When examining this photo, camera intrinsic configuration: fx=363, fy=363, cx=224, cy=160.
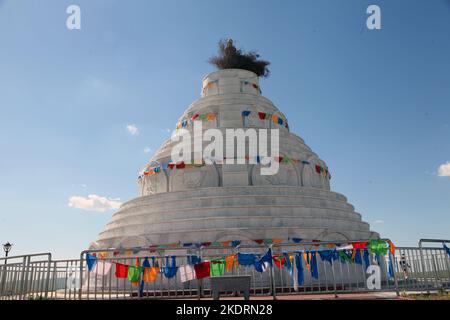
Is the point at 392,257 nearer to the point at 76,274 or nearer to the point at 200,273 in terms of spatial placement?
the point at 200,273

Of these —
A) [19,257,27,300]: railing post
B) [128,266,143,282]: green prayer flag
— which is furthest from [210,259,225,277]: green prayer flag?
[19,257,27,300]: railing post

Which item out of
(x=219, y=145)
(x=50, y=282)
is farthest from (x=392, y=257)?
(x=219, y=145)

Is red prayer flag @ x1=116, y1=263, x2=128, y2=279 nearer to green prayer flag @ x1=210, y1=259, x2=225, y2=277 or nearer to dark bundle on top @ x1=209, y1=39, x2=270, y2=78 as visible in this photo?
green prayer flag @ x1=210, y1=259, x2=225, y2=277

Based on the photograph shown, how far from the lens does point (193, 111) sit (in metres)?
29.1

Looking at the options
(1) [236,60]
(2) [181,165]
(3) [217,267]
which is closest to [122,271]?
(3) [217,267]

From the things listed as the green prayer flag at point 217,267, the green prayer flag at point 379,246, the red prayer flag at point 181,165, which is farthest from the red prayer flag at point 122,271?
the red prayer flag at point 181,165

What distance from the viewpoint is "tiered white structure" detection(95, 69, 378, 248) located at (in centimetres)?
1964

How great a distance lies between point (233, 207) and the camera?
20438 millimetres

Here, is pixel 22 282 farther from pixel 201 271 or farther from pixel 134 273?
pixel 201 271

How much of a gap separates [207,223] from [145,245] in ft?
11.6

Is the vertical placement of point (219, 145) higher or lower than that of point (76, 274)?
higher

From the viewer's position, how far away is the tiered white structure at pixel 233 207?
19.6m

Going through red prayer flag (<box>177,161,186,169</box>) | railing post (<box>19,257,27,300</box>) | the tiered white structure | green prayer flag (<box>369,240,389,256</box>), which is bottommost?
railing post (<box>19,257,27,300</box>)

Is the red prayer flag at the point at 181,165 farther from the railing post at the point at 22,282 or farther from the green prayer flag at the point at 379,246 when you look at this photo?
the green prayer flag at the point at 379,246
